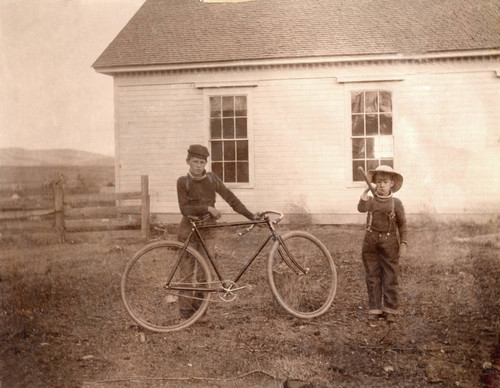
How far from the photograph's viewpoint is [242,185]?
3.03m

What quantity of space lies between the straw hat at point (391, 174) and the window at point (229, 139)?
825 millimetres

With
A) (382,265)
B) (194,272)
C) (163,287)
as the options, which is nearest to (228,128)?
(194,272)

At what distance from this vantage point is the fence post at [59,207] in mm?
3136

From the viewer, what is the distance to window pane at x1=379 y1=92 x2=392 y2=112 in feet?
9.81

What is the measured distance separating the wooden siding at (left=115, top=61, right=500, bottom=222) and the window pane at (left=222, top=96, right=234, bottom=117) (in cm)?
16

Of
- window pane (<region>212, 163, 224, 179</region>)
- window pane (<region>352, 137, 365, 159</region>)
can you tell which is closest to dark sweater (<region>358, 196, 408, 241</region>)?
window pane (<region>352, 137, 365, 159</region>)

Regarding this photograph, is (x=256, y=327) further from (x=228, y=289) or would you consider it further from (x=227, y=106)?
(x=227, y=106)

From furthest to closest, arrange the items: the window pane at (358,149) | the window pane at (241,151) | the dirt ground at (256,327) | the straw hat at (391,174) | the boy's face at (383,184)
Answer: the window pane at (241,151), the window pane at (358,149), the boy's face at (383,184), the straw hat at (391,174), the dirt ground at (256,327)

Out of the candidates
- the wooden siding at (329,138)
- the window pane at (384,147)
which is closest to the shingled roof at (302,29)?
the wooden siding at (329,138)

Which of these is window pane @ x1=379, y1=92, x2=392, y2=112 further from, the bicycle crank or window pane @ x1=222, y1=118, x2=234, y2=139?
the bicycle crank

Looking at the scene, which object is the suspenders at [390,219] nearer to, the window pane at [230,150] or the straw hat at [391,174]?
the straw hat at [391,174]

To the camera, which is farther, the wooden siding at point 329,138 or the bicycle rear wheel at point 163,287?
the bicycle rear wheel at point 163,287

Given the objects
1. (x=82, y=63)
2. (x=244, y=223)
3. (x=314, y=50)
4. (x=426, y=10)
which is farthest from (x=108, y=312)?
(x=426, y=10)

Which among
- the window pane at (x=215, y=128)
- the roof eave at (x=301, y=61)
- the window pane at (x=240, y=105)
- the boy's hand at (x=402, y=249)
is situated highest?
the roof eave at (x=301, y=61)
